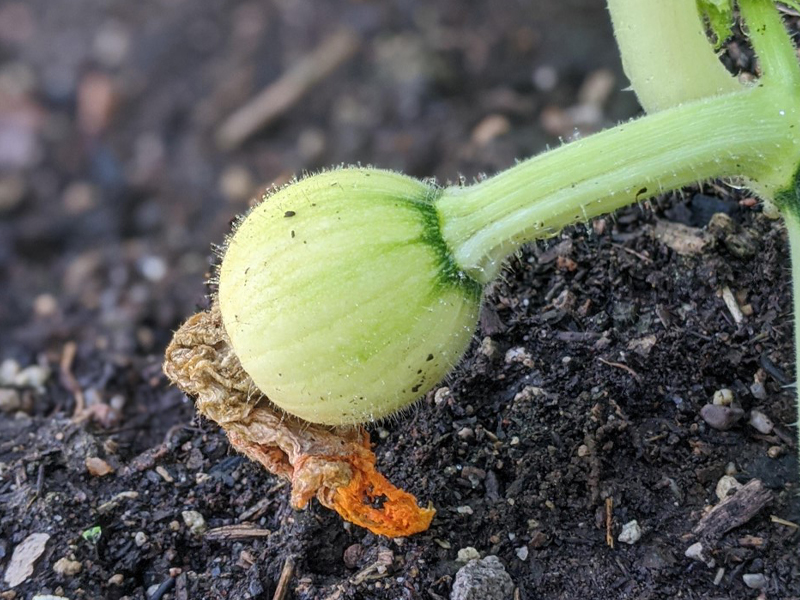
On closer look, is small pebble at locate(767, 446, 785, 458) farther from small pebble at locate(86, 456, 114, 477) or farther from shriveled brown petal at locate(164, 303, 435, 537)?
small pebble at locate(86, 456, 114, 477)

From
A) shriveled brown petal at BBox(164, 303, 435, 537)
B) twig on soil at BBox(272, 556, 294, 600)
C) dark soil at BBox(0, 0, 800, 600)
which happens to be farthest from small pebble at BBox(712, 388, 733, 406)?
twig on soil at BBox(272, 556, 294, 600)

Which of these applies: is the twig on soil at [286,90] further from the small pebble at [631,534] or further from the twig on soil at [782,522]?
the twig on soil at [782,522]

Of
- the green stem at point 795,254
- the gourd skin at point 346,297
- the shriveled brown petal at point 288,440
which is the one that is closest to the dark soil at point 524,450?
the shriveled brown petal at point 288,440

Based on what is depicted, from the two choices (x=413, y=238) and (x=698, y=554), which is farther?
(x=698, y=554)

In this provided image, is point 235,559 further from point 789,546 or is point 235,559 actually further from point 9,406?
point 789,546

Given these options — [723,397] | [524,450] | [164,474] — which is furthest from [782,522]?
[164,474]

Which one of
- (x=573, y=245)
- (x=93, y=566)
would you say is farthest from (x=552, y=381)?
(x=93, y=566)

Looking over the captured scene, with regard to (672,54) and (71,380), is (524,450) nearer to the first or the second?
(672,54)
